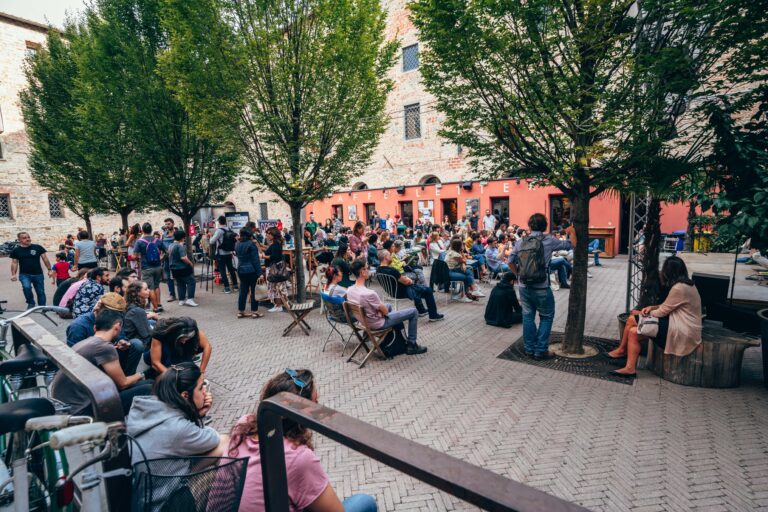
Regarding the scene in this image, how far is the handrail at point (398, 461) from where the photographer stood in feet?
2.64

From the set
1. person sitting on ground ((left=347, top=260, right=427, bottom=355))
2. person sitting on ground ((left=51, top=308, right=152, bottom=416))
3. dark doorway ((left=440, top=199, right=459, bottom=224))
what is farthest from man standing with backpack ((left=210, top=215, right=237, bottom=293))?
dark doorway ((left=440, top=199, right=459, bottom=224))

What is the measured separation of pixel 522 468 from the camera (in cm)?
394

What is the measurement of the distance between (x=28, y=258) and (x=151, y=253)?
2995mm

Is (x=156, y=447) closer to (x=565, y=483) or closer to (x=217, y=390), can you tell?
(x=565, y=483)

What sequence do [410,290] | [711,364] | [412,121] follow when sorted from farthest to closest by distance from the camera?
[412,121]
[410,290]
[711,364]

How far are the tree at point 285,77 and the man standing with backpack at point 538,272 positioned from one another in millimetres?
5185

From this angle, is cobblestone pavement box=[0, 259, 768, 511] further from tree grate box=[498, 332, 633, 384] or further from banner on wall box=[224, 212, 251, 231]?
banner on wall box=[224, 212, 251, 231]

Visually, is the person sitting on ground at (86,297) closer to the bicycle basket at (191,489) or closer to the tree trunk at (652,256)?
the bicycle basket at (191,489)

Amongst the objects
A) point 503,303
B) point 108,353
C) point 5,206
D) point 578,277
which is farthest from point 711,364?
point 5,206

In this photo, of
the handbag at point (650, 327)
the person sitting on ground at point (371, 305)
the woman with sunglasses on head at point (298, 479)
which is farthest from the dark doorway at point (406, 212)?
the woman with sunglasses on head at point (298, 479)

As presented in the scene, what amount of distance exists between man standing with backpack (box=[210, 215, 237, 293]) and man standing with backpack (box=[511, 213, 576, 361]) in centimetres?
837

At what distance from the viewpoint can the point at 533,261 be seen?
21.0 ft

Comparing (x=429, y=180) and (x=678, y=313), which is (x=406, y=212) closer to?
(x=429, y=180)

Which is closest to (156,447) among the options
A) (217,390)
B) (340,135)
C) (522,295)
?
(217,390)
